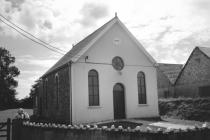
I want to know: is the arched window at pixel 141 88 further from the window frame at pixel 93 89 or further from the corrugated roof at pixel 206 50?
the corrugated roof at pixel 206 50

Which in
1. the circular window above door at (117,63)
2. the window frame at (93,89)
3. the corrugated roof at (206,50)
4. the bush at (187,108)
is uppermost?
the corrugated roof at (206,50)

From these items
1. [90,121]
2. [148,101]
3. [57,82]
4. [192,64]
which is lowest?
[90,121]

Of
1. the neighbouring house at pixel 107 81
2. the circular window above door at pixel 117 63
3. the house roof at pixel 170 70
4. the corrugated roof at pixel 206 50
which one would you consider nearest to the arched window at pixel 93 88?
the neighbouring house at pixel 107 81

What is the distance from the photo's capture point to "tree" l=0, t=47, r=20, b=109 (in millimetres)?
54156

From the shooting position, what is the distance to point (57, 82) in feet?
76.2

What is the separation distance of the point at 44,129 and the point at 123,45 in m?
13.0

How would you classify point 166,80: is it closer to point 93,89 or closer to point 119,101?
point 119,101

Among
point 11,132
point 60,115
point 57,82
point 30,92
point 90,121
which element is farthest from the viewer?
point 30,92

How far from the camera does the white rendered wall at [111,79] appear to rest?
1892 centimetres

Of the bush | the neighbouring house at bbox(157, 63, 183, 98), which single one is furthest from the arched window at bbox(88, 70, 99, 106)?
the neighbouring house at bbox(157, 63, 183, 98)

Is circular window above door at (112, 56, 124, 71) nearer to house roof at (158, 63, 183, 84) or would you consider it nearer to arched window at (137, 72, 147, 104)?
arched window at (137, 72, 147, 104)

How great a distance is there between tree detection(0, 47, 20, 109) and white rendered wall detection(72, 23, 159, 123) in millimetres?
40458

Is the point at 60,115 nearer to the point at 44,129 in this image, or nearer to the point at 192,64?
the point at 44,129

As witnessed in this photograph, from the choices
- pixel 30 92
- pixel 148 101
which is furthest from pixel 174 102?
pixel 30 92
